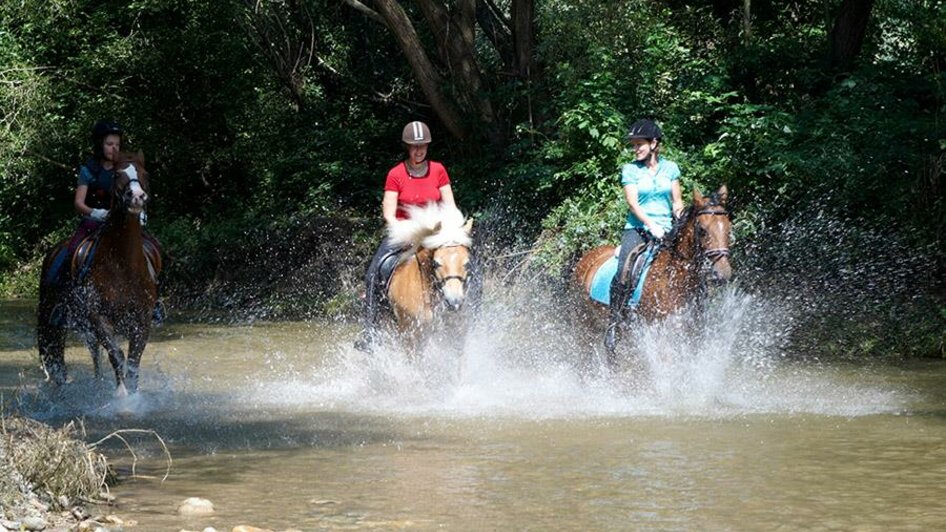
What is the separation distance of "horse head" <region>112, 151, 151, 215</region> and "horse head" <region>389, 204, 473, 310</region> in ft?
7.10

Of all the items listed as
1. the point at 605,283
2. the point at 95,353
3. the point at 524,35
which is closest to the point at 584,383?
the point at 605,283

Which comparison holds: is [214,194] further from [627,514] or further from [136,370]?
[627,514]

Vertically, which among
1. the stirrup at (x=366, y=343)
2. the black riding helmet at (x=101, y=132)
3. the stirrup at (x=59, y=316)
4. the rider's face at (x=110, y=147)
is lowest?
the stirrup at (x=366, y=343)

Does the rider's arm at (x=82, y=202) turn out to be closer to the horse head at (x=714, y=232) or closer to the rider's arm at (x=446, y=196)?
the rider's arm at (x=446, y=196)

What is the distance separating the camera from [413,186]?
469 inches

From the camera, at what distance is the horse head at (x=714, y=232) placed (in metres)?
10.9

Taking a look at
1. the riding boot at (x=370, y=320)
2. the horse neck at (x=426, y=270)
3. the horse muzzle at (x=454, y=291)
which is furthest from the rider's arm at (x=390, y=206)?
the horse muzzle at (x=454, y=291)

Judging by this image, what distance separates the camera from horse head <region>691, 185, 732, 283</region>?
428 inches

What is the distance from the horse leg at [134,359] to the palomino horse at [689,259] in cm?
432

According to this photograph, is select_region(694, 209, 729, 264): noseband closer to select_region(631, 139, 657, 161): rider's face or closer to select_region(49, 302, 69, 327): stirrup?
select_region(631, 139, 657, 161): rider's face

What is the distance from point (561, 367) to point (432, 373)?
1.81m

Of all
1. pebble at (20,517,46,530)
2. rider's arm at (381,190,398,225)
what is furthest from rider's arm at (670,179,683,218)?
pebble at (20,517,46,530)

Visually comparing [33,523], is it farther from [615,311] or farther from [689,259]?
[615,311]

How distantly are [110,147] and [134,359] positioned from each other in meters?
1.87
